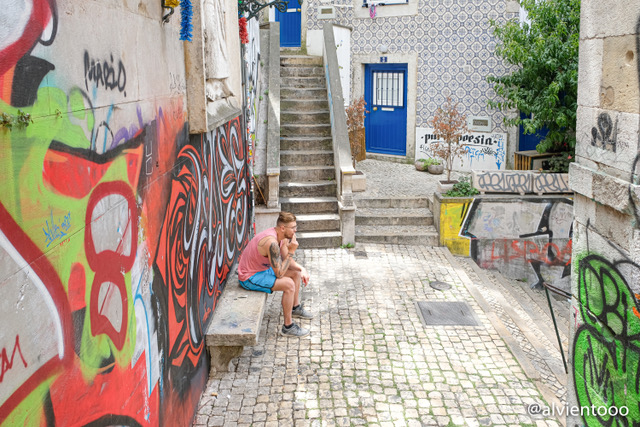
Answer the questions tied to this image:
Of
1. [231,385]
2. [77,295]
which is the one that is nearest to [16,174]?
[77,295]

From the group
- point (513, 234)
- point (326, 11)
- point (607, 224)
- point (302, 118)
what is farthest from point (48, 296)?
point (326, 11)

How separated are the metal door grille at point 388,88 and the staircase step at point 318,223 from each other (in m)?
6.65

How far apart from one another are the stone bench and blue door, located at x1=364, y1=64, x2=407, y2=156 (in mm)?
10478

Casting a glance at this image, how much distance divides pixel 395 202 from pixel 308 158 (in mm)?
1929

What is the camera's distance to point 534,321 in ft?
27.6

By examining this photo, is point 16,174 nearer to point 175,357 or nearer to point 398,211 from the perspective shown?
point 175,357

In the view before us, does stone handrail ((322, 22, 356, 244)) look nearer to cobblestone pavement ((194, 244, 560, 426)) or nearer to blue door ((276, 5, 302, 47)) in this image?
cobblestone pavement ((194, 244, 560, 426))

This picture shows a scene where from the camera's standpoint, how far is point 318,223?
10.8 meters

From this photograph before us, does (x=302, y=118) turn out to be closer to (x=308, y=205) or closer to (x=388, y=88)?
(x=308, y=205)

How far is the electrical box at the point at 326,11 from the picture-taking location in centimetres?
1628

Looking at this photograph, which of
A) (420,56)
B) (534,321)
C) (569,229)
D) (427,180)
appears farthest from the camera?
(420,56)

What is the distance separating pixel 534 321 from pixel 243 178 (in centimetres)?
464

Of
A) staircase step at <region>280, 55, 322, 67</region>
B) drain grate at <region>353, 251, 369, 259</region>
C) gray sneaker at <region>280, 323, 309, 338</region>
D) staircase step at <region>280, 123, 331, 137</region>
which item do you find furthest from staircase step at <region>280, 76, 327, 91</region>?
gray sneaker at <region>280, 323, 309, 338</region>

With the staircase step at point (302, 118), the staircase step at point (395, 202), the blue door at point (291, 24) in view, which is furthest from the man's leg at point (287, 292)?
the blue door at point (291, 24)
